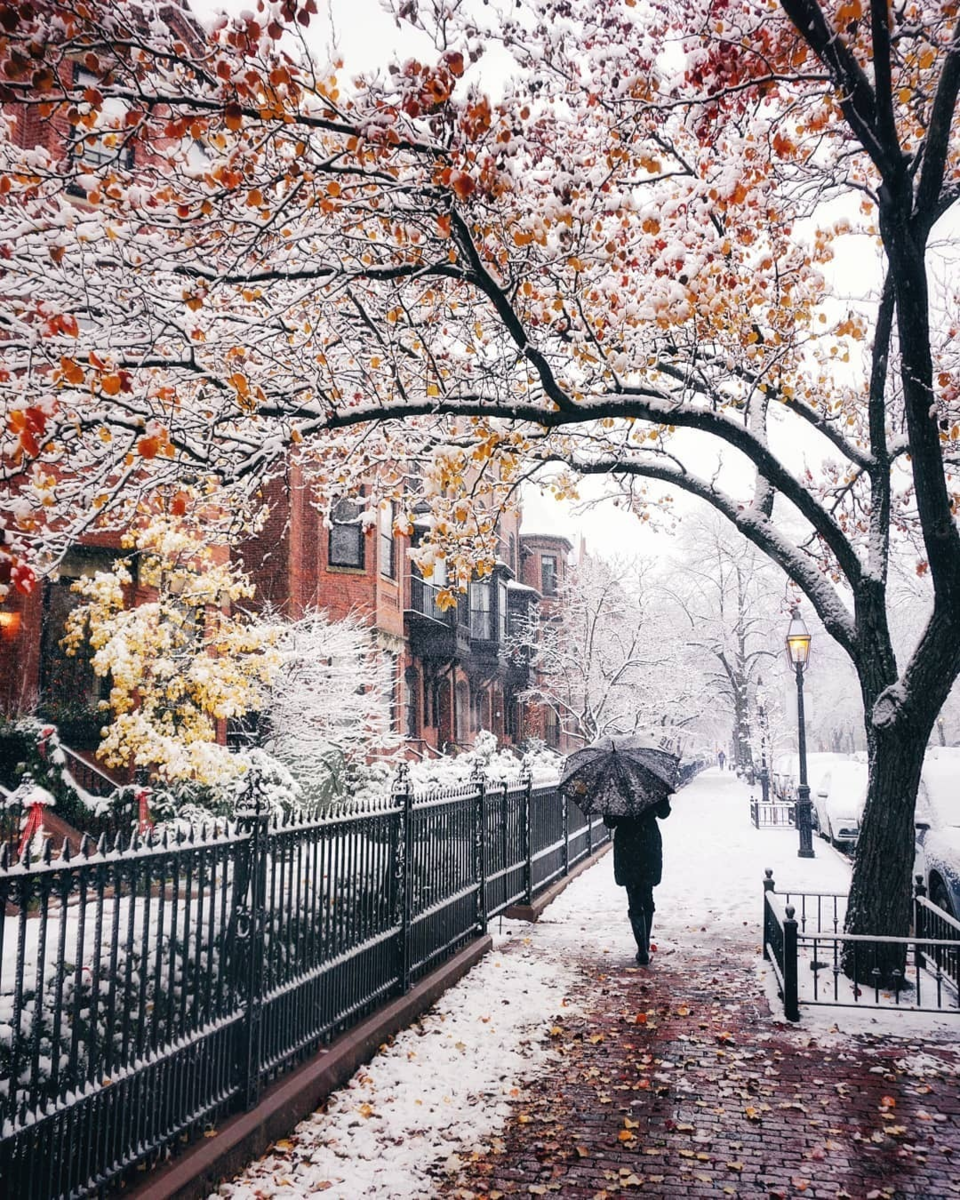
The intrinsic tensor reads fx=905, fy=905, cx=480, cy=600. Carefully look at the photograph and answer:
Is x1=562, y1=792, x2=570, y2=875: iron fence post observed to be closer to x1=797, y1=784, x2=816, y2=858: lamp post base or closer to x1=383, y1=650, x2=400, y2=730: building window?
x1=797, y1=784, x2=816, y2=858: lamp post base

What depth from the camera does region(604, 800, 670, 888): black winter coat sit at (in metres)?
9.12

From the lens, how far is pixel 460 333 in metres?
9.10

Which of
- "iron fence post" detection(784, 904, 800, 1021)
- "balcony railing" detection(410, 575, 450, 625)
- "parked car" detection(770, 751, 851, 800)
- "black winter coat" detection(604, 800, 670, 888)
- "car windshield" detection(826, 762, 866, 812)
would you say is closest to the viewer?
"iron fence post" detection(784, 904, 800, 1021)

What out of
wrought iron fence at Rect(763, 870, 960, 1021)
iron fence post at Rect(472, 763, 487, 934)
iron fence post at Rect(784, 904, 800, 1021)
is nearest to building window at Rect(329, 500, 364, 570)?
iron fence post at Rect(472, 763, 487, 934)

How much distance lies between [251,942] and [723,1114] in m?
3.05

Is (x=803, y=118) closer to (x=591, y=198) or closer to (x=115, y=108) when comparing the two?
(x=591, y=198)

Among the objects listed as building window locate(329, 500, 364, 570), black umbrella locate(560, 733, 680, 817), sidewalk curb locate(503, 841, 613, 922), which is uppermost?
building window locate(329, 500, 364, 570)

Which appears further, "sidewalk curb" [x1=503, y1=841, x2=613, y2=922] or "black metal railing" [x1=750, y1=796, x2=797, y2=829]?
"black metal railing" [x1=750, y1=796, x2=797, y2=829]

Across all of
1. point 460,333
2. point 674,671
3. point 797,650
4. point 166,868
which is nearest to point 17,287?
point 460,333

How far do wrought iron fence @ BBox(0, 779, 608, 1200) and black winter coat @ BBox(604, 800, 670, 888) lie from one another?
2.06m

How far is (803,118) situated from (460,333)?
151 inches

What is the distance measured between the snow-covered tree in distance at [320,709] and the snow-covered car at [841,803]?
391 inches

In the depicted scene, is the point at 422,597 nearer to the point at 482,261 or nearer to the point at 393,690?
the point at 393,690

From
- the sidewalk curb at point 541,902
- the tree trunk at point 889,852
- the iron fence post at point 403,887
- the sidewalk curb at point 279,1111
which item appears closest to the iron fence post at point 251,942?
the sidewalk curb at point 279,1111
